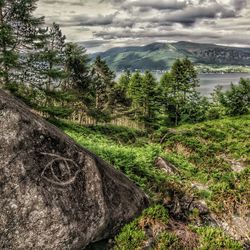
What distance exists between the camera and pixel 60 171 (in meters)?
6.18

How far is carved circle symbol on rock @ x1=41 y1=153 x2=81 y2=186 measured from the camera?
603 cm

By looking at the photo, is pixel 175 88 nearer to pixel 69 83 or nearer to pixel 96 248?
pixel 69 83

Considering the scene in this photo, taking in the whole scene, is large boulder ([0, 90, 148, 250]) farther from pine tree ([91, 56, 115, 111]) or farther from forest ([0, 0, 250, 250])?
pine tree ([91, 56, 115, 111])

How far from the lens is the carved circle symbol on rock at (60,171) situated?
237 inches

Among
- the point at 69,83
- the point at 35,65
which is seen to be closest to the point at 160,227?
the point at 35,65


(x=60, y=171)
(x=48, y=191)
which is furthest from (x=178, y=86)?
(x=48, y=191)

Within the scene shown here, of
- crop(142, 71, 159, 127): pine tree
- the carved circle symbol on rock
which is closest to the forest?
crop(142, 71, 159, 127): pine tree

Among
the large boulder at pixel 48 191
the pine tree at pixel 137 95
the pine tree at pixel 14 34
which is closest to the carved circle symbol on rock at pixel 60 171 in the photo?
the large boulder at pixel 48 191

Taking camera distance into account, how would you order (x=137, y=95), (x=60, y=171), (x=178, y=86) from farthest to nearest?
1. (x=137, y=95)
2. (x=178, y=86)
3. (x=60, y=171)

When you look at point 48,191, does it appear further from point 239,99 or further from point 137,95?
point 239,99

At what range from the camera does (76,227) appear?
236 inches

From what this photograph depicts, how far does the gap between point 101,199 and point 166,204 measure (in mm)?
2133

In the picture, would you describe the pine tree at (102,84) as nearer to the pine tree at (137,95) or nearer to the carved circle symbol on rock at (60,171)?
the pine tree at (137,95)

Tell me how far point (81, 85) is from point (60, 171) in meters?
47.9
